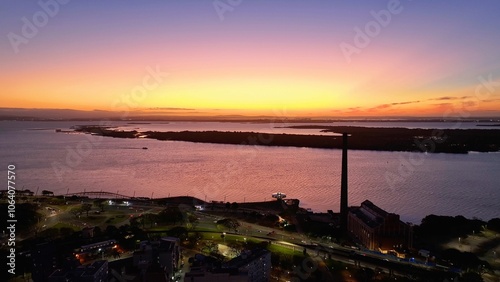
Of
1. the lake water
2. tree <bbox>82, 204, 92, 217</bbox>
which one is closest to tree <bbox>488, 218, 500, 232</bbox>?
the lake water

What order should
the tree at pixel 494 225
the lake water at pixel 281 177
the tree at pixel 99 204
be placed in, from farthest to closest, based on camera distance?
A: 1. the lake water at pixel 281 177
2. the tree at pixel 99 204
3. the tree at pixel 494 225

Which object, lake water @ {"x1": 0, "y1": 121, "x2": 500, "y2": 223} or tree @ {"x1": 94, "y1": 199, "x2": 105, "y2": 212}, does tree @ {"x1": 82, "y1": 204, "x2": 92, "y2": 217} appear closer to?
tree @ {"x1": 94, "y1": 199, "x2": 105, "y2": 212}

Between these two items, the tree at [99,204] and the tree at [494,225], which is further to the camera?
the tree at [99,204]

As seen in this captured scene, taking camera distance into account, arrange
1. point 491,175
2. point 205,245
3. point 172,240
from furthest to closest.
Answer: point 491,175 < point 205,245 < point 172,240

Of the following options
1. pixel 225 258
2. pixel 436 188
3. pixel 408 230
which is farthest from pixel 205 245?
pixel 436 188

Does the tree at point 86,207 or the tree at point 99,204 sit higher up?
the tree at point 86,207

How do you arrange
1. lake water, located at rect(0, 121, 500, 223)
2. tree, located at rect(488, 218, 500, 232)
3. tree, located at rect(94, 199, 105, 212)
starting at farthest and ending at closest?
1. lake water, located at rect(0, 121, 500, 223)
2. tree, located at rect(94, 199, 105, 212)
3. tree, located at rect(488, 218, 500, 232)

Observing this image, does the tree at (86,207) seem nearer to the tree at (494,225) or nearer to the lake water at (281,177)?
the lake water at (281,177)

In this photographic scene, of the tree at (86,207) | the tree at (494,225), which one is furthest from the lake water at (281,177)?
the tree at (86,207)

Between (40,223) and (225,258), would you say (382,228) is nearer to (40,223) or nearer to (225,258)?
(225,258)
